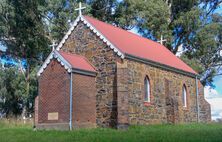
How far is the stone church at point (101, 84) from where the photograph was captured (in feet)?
85.3

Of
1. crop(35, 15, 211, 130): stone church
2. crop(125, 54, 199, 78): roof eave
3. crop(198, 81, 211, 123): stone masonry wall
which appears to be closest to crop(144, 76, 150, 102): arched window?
crop(35, 15, 211, 130): stone church

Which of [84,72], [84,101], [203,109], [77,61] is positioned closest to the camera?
[84,101]

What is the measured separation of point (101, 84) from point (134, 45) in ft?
17.9

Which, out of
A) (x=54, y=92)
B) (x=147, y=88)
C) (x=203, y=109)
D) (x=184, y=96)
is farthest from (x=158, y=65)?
(x=203, y=109)

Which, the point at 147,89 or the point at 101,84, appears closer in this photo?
the point at 101,84

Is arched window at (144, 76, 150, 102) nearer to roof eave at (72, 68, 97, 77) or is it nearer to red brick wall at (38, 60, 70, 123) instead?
roof eave at (72, 68, 97, 77)

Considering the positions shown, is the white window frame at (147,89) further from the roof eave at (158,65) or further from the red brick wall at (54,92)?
the red brick wall at (54,92)

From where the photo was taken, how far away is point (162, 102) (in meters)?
32.0

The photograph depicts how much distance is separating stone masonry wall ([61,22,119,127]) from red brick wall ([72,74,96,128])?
1.50ft

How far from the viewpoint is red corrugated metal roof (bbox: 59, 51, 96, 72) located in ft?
87.2

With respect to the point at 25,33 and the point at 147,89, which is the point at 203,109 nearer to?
the point at 147,89

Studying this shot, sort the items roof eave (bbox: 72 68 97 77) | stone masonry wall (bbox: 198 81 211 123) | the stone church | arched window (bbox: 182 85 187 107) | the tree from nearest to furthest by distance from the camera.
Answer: the stone church, roof eave (bbox: 72 68 97 77), arched window (bbox: 182 85 187 107), stone masonry wall (bbox: 198 81 211 123), the tree

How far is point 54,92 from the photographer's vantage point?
87.1ft

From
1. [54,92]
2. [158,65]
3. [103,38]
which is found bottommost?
[54,92]
